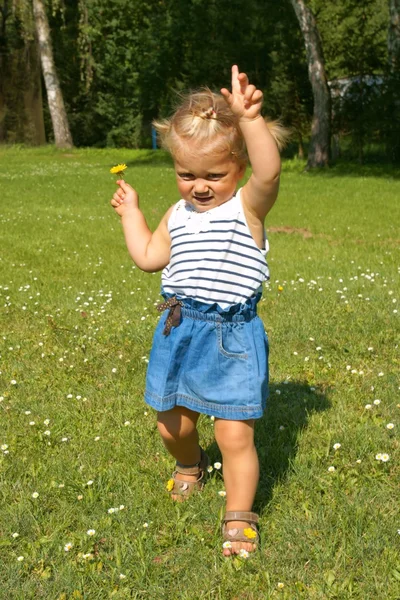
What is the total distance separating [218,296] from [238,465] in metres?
0.79

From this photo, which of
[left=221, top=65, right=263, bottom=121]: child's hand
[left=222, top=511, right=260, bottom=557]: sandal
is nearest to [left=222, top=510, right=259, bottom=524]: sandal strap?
[left=222, top=511, right=260, bottom=557]: sandal

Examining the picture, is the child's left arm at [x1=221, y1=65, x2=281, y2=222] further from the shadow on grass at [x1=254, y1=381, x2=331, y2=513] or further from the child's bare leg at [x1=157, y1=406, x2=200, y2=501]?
the shadow on grass at [x1=254, y1=381, x2=331, y2=513]

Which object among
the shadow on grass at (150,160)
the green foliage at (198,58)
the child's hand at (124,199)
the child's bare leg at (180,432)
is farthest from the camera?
the shadow on grass at (150,160)

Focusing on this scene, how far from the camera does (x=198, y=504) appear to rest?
369 cm

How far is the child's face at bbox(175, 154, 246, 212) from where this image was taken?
3154mm

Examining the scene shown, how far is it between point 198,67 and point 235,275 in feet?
114

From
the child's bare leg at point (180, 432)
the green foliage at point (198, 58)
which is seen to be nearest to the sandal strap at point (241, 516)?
the child's bare leg at point (180, 432)

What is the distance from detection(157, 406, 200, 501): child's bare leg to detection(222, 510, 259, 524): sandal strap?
1.43 feet

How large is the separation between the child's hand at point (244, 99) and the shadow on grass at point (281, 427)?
1.99 m

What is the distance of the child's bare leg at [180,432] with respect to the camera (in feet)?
11.5

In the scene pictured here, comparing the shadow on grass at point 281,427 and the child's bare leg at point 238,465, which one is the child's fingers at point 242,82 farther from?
the shadow on grass at point 281,427

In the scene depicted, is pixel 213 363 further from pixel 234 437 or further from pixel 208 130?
pixel 208 130

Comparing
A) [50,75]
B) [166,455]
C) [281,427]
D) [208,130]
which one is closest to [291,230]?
[281,427]

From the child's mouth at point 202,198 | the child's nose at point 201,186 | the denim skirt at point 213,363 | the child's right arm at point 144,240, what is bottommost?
the denim skirt at point 213,363
